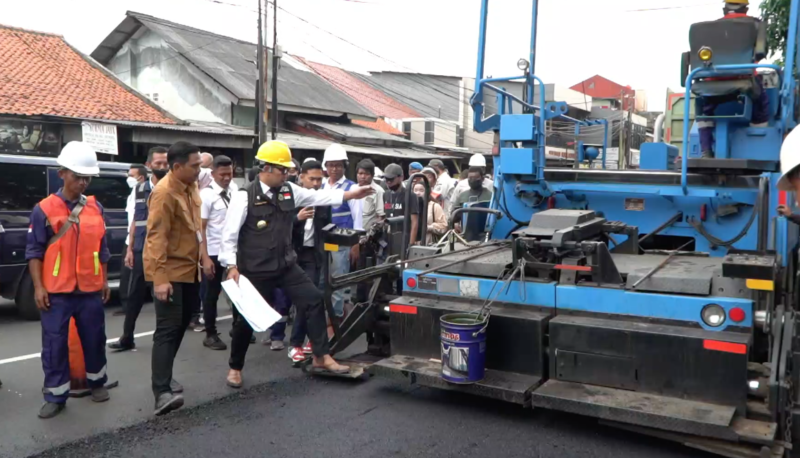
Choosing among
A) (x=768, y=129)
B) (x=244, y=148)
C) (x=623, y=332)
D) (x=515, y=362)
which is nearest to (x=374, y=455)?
(x=515, y=362)

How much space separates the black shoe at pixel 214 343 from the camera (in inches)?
250

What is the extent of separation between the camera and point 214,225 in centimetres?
652

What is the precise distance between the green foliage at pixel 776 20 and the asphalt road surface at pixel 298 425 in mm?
6113

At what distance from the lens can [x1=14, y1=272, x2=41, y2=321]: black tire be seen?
7.65 m

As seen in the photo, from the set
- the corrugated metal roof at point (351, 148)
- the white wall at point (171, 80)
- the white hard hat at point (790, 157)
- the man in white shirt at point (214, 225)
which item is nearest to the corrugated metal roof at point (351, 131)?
the corrugated metal roof at point (351, 148)

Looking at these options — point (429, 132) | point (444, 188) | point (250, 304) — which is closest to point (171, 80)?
point (429, 132)

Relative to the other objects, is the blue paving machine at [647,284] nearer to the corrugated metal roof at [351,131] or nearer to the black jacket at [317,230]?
the black jacket at [317,230]

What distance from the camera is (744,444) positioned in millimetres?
3551

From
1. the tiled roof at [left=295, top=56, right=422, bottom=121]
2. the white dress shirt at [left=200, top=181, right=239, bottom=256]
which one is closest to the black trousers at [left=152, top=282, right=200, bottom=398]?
the white dress shirt at [left=200, top=181, right=239, bottom=256]

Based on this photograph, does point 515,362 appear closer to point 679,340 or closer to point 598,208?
point 679,340

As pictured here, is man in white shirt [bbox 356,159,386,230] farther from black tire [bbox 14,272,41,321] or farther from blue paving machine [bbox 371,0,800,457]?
black tire [bbox 14,272,41,321]

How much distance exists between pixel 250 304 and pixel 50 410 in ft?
4.81

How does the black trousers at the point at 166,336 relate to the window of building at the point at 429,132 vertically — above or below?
below

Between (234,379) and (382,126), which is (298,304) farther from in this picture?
(382,126)
